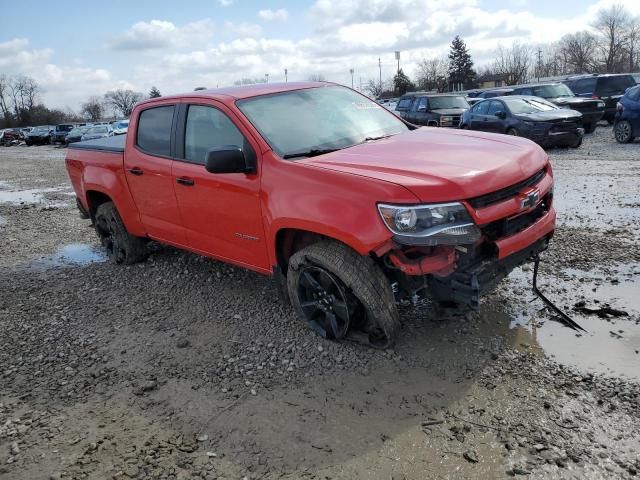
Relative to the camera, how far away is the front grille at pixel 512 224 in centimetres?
343

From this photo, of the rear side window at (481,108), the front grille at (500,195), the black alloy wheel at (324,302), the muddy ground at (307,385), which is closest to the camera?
the muddy ground at (307,385)

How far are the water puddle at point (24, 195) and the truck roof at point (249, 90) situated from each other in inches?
329

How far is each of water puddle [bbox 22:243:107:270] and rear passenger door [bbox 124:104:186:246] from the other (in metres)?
1.71

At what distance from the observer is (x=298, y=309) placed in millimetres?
4035

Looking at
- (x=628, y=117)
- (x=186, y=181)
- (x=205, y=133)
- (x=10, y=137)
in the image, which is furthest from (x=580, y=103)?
(x=10, y=137)

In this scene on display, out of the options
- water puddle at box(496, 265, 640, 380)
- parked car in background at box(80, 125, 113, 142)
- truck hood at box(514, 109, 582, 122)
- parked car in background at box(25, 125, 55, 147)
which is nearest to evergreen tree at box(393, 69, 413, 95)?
parked car in background at box(25, 125, 55, 147)

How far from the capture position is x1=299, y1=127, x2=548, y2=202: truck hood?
3.19m

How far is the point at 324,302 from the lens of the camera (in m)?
3.83

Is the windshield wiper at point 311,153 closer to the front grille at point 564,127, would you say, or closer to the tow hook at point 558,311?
the tow hook at point 558,311

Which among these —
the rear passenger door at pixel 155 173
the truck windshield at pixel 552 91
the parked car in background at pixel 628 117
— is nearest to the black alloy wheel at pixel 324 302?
the rear passenger door at pixel 155 173

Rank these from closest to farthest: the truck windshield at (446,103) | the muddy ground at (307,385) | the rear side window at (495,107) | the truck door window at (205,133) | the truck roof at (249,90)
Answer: the muddy ground at (307,385), the truck door window at (205,133), the truck roof at (249,90), the rear side window at (495,107), the truck windshield at (446,103)

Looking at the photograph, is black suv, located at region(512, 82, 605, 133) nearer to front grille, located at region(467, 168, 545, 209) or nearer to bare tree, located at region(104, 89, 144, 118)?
front grille, located at region(467, 168, 545, 209)

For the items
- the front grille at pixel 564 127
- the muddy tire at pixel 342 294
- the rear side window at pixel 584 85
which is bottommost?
the muddy tire at pixel 342 294

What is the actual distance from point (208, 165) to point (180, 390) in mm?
1556
